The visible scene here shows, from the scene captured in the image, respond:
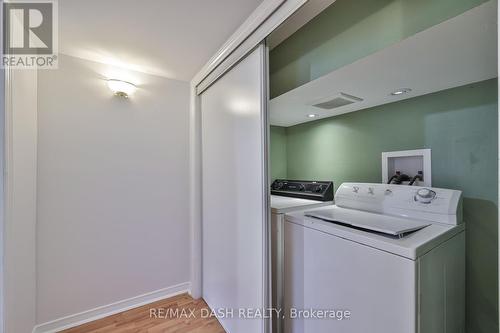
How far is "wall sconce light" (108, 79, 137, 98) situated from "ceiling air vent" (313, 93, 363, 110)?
63.4 inches

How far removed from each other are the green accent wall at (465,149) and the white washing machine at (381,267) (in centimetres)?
12

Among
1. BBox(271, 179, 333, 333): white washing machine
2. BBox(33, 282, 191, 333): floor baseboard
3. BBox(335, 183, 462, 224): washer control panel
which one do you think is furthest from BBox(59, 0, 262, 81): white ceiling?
BBox(33, 282, 191, 333): floor baseboard

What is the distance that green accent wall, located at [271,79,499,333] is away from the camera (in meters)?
1.15

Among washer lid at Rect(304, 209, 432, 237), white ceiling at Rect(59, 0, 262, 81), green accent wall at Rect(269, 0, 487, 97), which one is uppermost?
white ceiling at Rect(59, 0, 262, 81)

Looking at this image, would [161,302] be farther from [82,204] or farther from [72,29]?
[72,29]

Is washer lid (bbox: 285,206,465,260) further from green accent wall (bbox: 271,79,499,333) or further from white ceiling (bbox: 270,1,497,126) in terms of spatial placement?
white ceiling (bbox: 270,1,497,126)

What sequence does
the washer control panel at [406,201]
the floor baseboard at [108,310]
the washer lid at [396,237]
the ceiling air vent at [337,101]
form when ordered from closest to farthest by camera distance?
the washer lid at [396,237], the washer control panel at [406,201], the ceiling air vent at [337,101], the floor baseboard at [108,310]

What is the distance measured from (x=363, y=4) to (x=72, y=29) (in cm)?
176

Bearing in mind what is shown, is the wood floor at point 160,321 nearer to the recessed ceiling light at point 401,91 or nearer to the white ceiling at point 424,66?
the white ceiling at point 424,66

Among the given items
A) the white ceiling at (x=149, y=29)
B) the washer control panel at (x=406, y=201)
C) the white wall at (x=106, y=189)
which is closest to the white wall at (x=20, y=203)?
the white wall at (x=106, y=189)

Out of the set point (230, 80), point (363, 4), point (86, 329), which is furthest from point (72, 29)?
point (86, 329)

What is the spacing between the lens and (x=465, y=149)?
1.25 metres

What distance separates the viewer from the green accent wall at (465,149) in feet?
3.78

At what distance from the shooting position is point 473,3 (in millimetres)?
790
